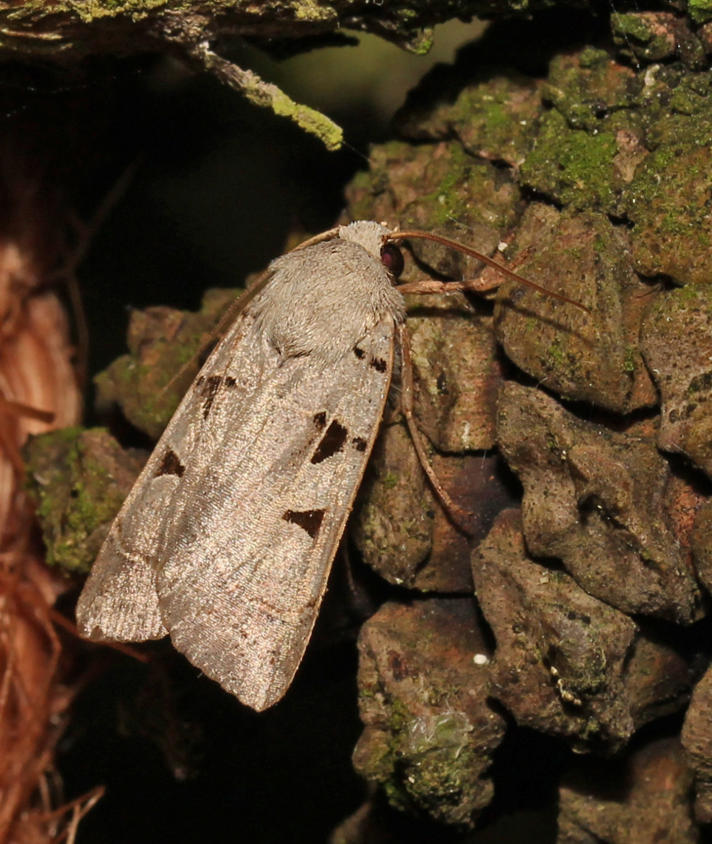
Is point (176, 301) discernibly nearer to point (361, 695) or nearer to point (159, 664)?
point (159, 664)

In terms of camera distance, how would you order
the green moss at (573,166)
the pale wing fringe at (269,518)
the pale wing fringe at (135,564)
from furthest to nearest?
the pale wing fringe at (135,564) → the pale wing fringe at (269,518) → the green moss at (573,166)

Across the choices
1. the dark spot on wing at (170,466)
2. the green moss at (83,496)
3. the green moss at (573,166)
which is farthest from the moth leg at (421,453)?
the green moss at (83,496)

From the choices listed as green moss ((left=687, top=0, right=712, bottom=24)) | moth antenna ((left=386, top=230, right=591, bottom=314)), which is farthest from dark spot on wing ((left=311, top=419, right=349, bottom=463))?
green moss ((left=687, top=0, right=712, bottom=24))

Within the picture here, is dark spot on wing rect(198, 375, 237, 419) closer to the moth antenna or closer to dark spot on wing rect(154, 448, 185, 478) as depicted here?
dark spot on wing rect(154, 448, 185, 478)

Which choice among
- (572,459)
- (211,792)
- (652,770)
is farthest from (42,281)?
(652,770)

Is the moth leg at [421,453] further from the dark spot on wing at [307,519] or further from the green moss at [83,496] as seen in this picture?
the green moss at [83,496]

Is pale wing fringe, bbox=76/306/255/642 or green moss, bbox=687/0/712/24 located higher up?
green moss, bbox=687/0/712/24
